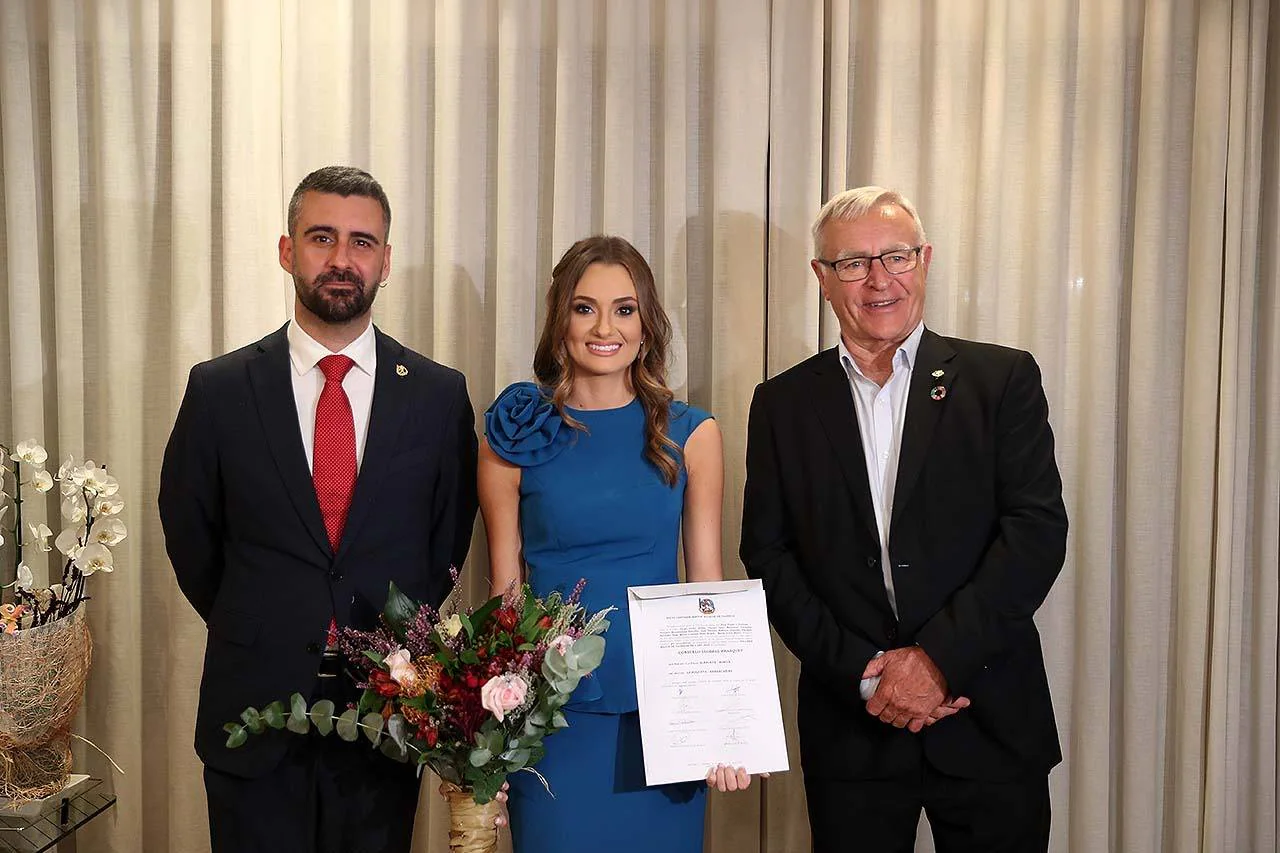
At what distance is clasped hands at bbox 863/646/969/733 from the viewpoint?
233 cm

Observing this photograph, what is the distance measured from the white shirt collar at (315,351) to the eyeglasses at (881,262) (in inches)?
45.1

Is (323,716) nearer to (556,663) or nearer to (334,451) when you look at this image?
(556,663)

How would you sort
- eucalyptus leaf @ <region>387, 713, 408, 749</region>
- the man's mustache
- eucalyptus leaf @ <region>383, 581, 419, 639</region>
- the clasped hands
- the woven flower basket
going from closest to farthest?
eucalyptus leaf @ <region>387, 713, 408, 749</region> < eucalyptus leaf @ <region>383, 581, 419, 639</region> < the clasped hands < the man's mustache < the woven flower basket

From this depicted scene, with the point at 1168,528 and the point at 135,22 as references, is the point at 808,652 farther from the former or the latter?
the point at 135,22

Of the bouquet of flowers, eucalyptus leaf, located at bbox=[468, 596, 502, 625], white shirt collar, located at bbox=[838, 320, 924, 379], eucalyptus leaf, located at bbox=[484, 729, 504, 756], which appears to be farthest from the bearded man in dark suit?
white shirt collar, located at bbox=[838, 320, 924, 379]

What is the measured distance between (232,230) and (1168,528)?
299 centimetres

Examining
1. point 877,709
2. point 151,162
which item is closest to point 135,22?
point 151,162

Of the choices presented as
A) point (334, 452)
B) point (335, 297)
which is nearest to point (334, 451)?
point (334, 452)

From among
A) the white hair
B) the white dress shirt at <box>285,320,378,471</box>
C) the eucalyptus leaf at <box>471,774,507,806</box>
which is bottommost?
the eucalyptus leaf at <box>471,774,507,806</box>

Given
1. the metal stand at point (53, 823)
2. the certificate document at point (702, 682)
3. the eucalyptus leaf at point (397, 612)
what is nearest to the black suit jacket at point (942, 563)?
the certificate document at point (702, 682)

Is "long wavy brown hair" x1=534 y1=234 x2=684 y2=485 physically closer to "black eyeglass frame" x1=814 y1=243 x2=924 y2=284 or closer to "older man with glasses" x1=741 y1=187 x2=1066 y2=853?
"older man with glasses" x1=741 y1=187 x2=1066 y2=853

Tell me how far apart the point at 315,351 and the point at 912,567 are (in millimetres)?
1486

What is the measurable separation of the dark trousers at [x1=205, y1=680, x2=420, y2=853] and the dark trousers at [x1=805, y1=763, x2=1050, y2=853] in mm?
1063

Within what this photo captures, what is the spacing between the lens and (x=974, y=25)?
317 centimetres
